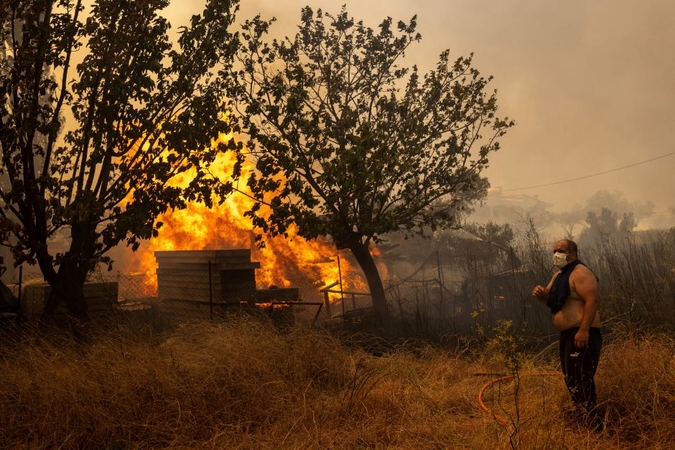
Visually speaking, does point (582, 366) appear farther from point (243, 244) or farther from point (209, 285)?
point (243, 244)

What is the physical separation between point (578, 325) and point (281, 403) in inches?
135

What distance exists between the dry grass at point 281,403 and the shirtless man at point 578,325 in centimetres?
26

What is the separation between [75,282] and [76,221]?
105cm

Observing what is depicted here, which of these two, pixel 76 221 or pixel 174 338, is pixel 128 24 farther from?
pixel 174 338

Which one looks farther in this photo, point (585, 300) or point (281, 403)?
point (281, 403)

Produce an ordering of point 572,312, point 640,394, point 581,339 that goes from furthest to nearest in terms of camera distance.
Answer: point 640,394, point 572,312, point 581,339

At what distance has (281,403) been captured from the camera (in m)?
6.09

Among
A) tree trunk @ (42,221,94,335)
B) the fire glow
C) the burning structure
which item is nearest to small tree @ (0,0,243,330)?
tree trunk @ (42,221,94,335)

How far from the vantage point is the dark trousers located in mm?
5293

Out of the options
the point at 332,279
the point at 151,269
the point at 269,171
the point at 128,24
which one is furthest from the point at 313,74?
the point at 151,269

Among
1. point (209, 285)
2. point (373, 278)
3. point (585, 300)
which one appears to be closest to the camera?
point (585, 300)

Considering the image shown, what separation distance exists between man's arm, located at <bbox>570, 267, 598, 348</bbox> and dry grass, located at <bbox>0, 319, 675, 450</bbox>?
80 centimetres

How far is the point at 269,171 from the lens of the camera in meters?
12.1

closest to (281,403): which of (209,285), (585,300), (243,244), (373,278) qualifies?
(585,300)
